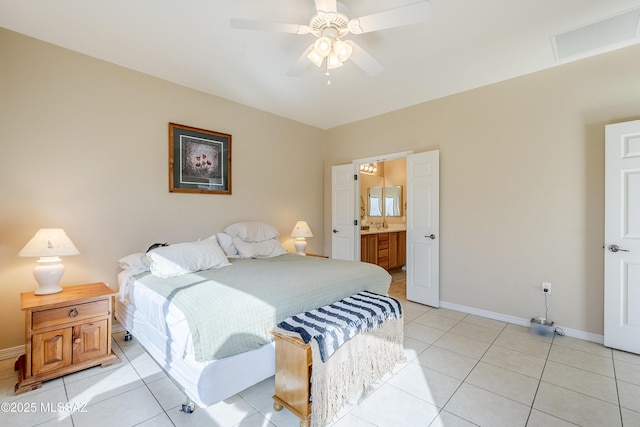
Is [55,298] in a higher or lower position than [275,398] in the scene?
higher

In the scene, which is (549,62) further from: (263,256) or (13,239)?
(13,239)

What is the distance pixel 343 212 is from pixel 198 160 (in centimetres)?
233

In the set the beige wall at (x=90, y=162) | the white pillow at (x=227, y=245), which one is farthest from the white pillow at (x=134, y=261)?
the white pillow at (x=227, y=245)

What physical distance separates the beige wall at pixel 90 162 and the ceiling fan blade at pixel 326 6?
2.23 meters

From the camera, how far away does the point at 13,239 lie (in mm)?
2338

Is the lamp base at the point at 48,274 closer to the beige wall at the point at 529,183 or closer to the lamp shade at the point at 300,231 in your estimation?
the lamp shade at the point at 300,231

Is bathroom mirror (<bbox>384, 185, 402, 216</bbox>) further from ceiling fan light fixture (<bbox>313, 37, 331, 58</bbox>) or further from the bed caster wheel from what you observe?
the bed caster wheel

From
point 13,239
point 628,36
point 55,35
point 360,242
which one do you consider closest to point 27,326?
point 13,239

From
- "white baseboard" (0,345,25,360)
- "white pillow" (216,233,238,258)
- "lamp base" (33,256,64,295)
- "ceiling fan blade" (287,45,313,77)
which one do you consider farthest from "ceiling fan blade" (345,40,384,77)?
"white baseboard" (0,345,25,360)

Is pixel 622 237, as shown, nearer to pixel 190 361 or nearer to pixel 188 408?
pixel 190 361

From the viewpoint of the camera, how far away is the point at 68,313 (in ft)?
6.86

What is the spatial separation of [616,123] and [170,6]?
3.84 metres

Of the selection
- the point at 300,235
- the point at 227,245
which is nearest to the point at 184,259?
the point at 227,245

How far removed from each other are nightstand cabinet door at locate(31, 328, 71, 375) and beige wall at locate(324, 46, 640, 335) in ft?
12.5
